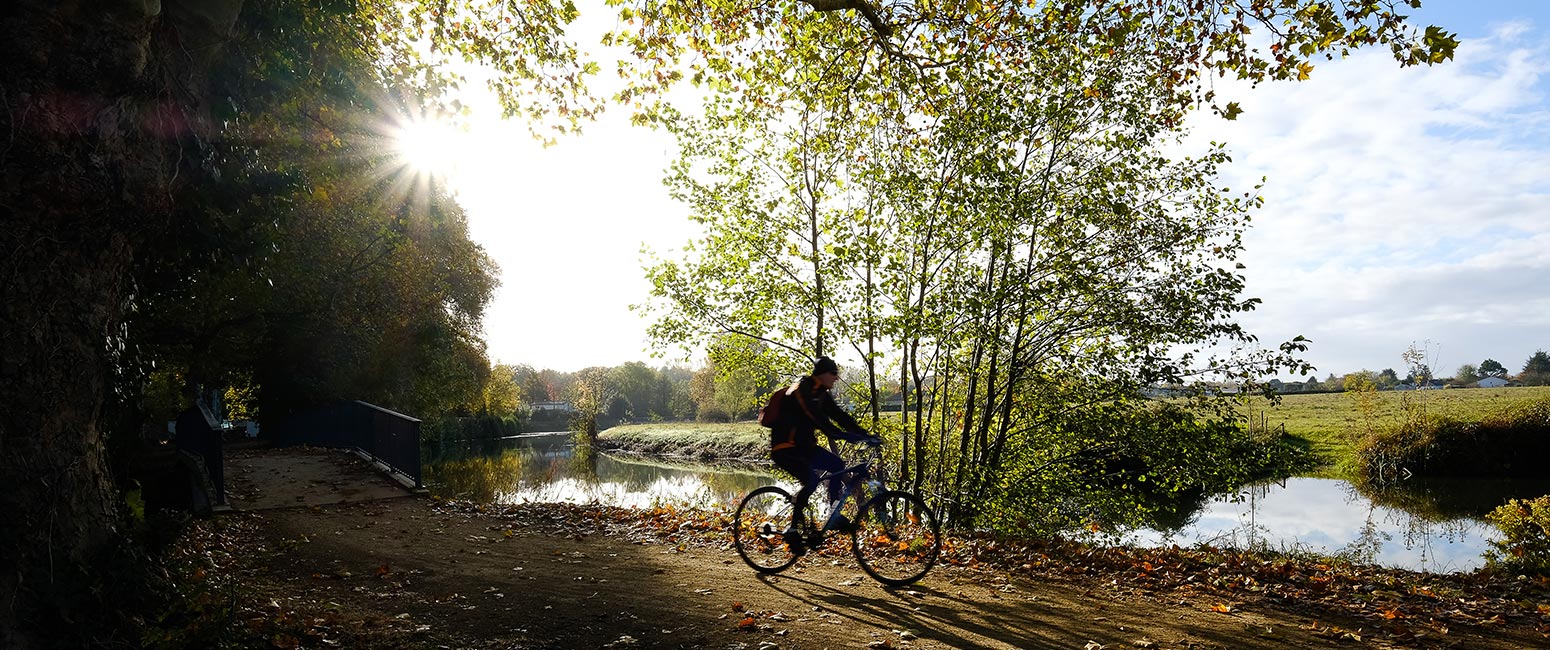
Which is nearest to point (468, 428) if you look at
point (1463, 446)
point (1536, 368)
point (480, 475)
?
point (480, 475)

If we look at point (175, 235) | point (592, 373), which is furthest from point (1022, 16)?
point (592, 373)

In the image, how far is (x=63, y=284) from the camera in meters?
4.08

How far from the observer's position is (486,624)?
5.45m

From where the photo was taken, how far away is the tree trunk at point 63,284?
12.5 feet

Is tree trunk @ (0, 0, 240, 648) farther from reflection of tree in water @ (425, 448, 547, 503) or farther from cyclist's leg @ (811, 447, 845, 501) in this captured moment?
reflection of tree in water @ (425, 448, 547, 503)

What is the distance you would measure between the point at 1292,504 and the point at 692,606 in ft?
64.8

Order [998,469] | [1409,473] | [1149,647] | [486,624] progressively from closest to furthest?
[1149,647] < [486,624] < [998,469] < [1409,473]

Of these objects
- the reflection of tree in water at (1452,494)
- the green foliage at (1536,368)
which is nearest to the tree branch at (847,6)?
the reflection of tree in water at (1452,494)

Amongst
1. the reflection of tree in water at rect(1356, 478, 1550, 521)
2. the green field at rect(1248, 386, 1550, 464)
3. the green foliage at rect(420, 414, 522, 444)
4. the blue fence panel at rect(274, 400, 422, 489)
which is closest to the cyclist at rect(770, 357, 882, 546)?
the blue fence panel at rect(274, 400, 422, 489)

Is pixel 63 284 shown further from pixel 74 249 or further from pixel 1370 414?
pixel 1370 414

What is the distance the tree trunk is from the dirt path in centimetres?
114

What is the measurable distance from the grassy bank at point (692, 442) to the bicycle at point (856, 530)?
86.3 ft

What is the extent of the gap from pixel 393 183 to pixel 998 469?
14.5 meters

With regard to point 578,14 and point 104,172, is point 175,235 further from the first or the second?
point 578,14
